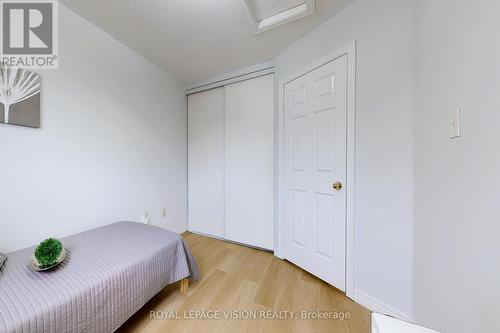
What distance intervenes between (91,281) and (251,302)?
104 cm

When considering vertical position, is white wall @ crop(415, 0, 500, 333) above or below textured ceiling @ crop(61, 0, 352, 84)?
below

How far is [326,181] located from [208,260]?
149cm

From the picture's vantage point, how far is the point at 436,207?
90 centimetres

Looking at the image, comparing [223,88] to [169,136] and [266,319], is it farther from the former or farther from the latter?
[266,319]

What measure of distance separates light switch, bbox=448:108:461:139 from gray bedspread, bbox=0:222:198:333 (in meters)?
1.72

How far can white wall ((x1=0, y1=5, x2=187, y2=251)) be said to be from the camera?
124cm

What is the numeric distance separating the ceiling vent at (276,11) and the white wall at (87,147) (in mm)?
1410

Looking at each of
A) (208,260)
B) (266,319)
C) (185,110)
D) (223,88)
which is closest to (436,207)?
(266,319)

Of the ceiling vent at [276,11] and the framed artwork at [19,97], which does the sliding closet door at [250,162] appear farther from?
the framed artwork at [19,97]

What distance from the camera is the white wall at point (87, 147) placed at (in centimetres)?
124

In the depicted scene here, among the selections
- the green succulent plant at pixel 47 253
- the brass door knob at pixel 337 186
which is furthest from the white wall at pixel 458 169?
the green succulent plant at pixel 47 253

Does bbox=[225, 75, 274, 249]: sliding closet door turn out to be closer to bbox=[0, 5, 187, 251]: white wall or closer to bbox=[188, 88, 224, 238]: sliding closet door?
bbox=[188, 88, 224, 238]: sliding closet door

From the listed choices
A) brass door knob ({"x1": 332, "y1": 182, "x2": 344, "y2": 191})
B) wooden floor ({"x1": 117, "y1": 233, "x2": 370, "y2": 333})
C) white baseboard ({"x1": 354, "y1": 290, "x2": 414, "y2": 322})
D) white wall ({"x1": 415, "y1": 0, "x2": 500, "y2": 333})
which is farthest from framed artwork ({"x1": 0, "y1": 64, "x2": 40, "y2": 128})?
white baseboard ({"x1": 354, "y1": 290, "x2": 414, "y2": 322})

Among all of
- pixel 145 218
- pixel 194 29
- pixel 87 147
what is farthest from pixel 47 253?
pixel 194 29
